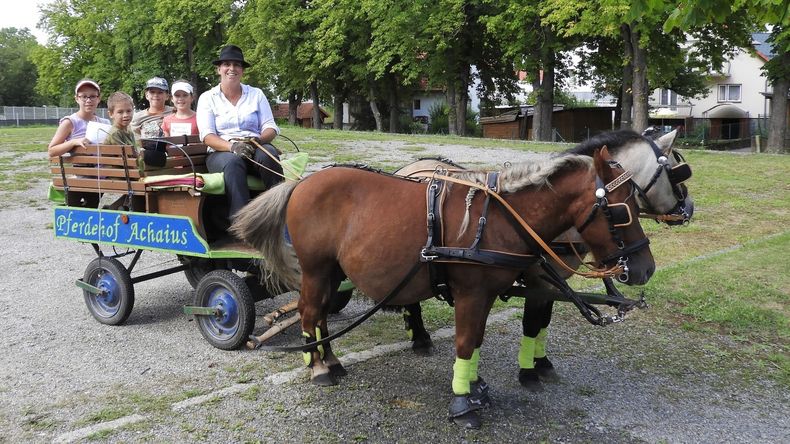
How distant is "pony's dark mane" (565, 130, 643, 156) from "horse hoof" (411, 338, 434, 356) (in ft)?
6.72

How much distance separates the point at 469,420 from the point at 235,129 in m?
3.26

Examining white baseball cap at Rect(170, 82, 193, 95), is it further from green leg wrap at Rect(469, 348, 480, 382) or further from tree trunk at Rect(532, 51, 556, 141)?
tree trunk at Rect(532, 51, 556, 141)

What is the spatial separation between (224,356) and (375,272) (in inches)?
71.8

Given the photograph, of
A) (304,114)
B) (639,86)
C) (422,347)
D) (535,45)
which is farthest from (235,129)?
(304,114)

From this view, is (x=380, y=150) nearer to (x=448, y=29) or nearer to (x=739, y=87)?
(x=448, y=29)

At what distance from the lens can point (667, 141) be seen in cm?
408

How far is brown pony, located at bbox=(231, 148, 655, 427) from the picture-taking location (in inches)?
148

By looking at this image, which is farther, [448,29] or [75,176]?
[448,29]

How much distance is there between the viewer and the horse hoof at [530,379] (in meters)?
4.71

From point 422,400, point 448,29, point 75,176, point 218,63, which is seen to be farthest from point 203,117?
point 448,29

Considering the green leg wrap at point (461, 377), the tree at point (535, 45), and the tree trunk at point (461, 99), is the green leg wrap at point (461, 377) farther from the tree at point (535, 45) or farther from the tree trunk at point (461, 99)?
the tree trunk at point (461, 99)

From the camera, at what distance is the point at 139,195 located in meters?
6.04

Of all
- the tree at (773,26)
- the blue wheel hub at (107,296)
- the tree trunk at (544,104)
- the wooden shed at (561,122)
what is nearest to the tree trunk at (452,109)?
the tree trunk at (544,104)

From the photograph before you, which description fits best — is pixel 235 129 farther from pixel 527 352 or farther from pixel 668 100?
pixel 668 100
